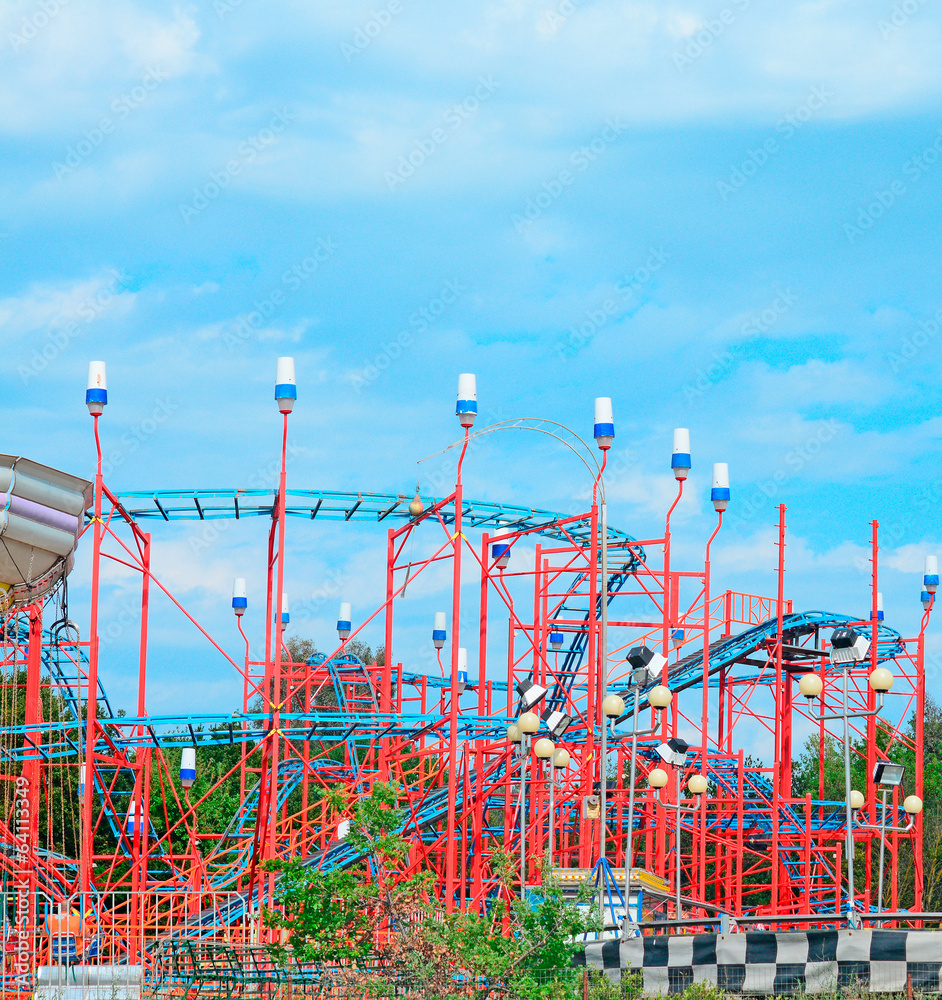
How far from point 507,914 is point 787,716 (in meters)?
20.5

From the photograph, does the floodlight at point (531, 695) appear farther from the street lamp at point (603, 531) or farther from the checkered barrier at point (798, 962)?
the checkered barrier at point (798, 962)

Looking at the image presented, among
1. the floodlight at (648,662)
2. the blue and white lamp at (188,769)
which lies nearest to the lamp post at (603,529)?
the floodlight at (648,662)

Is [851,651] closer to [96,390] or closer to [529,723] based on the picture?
[529,723]

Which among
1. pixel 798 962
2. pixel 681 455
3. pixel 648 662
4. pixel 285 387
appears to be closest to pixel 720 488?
pixel 681 455

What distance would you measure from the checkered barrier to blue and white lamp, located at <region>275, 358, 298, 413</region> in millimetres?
11618

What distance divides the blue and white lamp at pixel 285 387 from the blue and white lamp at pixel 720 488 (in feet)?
37.8

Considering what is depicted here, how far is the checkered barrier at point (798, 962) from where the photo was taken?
1408 cm

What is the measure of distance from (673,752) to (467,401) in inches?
261

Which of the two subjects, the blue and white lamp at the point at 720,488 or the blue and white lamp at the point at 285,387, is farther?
the blue and white lamp at the point at 720,488

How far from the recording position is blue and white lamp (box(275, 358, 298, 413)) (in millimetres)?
23094

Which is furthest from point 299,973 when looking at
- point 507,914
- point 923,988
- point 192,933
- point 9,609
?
point 192,933

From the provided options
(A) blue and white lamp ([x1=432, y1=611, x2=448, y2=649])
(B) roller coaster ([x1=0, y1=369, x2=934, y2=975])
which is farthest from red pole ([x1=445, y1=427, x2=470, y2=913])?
(A) blue and white lamp ([x1=432, y1=611, x2=448, y2=649])

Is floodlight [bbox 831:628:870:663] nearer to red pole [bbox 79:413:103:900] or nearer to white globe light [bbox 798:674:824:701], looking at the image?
white globe light [bbox 798:674:824:701]

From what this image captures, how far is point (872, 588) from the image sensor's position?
32.1 meters
